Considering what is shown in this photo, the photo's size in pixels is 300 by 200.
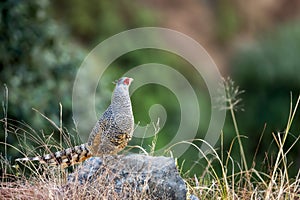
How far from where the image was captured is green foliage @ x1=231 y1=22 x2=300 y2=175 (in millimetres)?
9861

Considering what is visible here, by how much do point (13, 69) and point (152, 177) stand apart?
3.02m

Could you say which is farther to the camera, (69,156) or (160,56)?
(160,56)

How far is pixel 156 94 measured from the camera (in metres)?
10.3

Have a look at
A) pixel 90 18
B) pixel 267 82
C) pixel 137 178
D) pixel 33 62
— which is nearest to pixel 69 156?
pixel 137 178

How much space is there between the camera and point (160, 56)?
37.4ft

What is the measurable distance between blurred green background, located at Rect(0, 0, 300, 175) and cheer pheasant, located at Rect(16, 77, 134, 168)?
29.4 inches

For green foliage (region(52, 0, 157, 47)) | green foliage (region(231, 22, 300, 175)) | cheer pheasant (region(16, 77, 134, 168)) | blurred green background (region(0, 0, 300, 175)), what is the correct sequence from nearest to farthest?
cheer pheasant (region(16, 77, 134, 168)) → blurred green background (region(0, 0, 300, 175)) → green foliage (region(231, 22, 300, 175)) → green foliage (region(52, 0, 157, 47))

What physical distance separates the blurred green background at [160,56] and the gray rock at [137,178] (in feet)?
2.86

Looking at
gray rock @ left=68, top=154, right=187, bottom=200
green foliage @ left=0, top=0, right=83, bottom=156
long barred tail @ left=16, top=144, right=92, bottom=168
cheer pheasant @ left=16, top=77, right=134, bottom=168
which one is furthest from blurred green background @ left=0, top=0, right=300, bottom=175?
gray rock @ left=68, top=154, right=187, bottom=200

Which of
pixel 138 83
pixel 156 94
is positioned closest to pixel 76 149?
pixel 138 83

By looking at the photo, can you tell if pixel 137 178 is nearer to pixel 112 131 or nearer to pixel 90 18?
pixel 112 131

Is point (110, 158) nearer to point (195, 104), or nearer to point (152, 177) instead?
point (152, 177)

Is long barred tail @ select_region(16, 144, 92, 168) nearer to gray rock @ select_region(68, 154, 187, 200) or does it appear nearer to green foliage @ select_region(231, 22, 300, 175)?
gray rock @ select_region(68, 154, 187, 200)

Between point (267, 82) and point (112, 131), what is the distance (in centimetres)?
677
